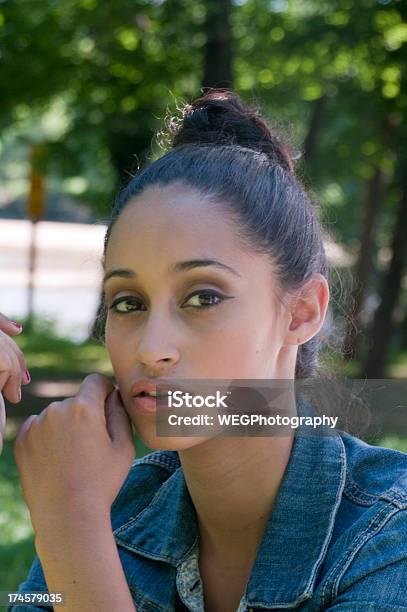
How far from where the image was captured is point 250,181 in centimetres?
224

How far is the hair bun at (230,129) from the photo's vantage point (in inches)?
95.6

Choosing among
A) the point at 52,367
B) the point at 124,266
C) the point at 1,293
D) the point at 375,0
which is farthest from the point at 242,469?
the point at 1,293

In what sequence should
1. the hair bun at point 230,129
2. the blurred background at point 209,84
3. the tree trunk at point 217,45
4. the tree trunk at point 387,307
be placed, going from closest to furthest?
the hair bun at point 230,129, the tree trunk at point 217,45, the blurred background at point 209,84, the tree trunk at point 387,307

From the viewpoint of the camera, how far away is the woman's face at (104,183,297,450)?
6.48 feet

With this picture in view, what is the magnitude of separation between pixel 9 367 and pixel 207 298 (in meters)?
0.48

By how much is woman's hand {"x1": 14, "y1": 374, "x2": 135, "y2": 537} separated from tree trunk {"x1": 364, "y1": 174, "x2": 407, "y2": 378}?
318 inches

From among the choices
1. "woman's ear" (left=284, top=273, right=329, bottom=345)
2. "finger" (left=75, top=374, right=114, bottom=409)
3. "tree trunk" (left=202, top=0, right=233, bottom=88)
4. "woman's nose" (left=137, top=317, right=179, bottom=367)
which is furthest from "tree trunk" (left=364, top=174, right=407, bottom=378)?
"woman's nose" (left=137, top=317, right=179, bottom=367)

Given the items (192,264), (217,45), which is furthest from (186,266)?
(217,45)

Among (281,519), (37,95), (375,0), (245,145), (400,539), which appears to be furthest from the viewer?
(37,95)

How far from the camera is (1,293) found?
68.5ft

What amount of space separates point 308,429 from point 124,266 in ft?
2.01

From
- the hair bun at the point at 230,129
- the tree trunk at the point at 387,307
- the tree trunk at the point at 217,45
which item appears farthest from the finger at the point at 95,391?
the tree trunk at the point at 387,307

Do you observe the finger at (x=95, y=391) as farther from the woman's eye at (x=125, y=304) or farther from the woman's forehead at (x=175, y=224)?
the woman's forehead at (x=175, y=224)

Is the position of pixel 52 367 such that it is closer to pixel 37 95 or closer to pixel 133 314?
pixel 37 95
